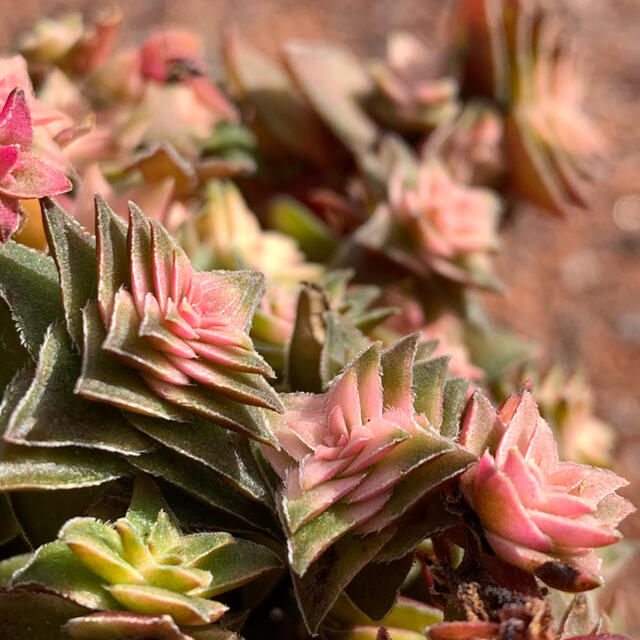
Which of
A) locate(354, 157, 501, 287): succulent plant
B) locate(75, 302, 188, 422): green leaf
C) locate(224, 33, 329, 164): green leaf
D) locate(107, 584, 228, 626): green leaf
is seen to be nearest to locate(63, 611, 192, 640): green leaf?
locate(107, 584, 228, 626): green leaf

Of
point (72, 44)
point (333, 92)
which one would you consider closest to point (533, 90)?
point (333, 92)

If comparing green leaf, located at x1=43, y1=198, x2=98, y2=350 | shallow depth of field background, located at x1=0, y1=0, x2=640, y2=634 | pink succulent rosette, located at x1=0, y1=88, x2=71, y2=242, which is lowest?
shallow depth of field background, located at x1=0, y1=0, x2=640, y2=634

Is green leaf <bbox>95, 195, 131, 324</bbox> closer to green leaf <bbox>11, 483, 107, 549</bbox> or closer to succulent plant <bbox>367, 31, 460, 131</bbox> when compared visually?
green leaf <bbox>11, 483, 107, 549</bbox>

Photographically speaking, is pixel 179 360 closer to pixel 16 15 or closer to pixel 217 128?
pixel 217 128

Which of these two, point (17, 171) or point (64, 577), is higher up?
point (17, 171)

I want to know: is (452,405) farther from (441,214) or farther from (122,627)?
(441,214)
